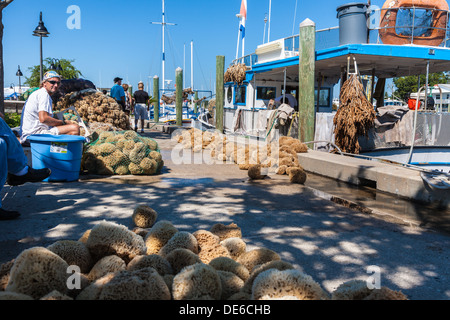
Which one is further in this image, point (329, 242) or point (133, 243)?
point (329, 242)

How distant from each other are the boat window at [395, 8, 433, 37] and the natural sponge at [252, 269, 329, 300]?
10862 mm

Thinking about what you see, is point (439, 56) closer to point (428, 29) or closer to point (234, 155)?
point (428, 29)

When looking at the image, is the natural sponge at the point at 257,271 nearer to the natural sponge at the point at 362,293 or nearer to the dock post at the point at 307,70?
the natural sponge at the point at 362,293

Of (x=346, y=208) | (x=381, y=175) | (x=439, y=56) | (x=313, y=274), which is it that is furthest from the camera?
(x=439, y=56)

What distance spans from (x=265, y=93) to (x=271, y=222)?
11.8m

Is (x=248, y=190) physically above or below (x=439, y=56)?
below

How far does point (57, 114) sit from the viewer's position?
22.6 ft

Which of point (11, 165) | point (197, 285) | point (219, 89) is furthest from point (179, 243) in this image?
point (219, 89)

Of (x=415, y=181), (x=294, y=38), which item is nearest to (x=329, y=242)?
(x=415, y=181)

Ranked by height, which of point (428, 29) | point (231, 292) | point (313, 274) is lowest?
point (313, 274)

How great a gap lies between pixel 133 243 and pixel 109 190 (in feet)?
11.2

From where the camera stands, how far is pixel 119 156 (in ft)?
24.0

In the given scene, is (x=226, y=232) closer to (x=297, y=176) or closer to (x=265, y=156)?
(x=297, y=176)

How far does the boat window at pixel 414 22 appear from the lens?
35.7 ft
